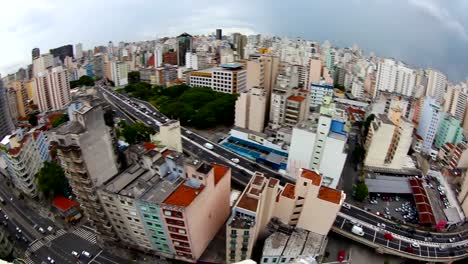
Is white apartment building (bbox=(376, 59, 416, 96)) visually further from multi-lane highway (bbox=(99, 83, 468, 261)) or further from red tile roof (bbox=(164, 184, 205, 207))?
red tile roof (bbox=(164, 184, 205, 207))

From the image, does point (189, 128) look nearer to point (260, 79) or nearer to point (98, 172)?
point (260, 79)

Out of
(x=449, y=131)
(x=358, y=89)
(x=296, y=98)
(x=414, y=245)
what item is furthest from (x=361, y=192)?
(x=358, y=89)

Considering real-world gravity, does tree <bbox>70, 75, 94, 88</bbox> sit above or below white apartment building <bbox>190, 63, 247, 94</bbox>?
below

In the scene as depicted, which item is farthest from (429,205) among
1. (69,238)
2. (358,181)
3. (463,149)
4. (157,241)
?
(69,238)

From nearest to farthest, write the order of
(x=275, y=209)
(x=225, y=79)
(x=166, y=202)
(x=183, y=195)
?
(x=166, y=202) → (x=183, y=195) → (x=275, y=209) → (x=225, y=79)

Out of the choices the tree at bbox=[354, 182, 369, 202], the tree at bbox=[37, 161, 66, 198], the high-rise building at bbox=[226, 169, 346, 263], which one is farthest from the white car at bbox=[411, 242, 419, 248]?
the tree at bbox=[37, 161, 66, 198]

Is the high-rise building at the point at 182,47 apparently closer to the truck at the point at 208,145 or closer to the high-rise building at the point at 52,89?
the high-rise building at the point at 52,89

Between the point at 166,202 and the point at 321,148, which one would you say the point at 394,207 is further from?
the point at 166,202

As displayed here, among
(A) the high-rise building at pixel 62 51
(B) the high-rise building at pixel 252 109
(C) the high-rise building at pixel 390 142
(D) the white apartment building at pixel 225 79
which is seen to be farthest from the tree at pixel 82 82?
(C) the high-rise building at pixel 390 142
